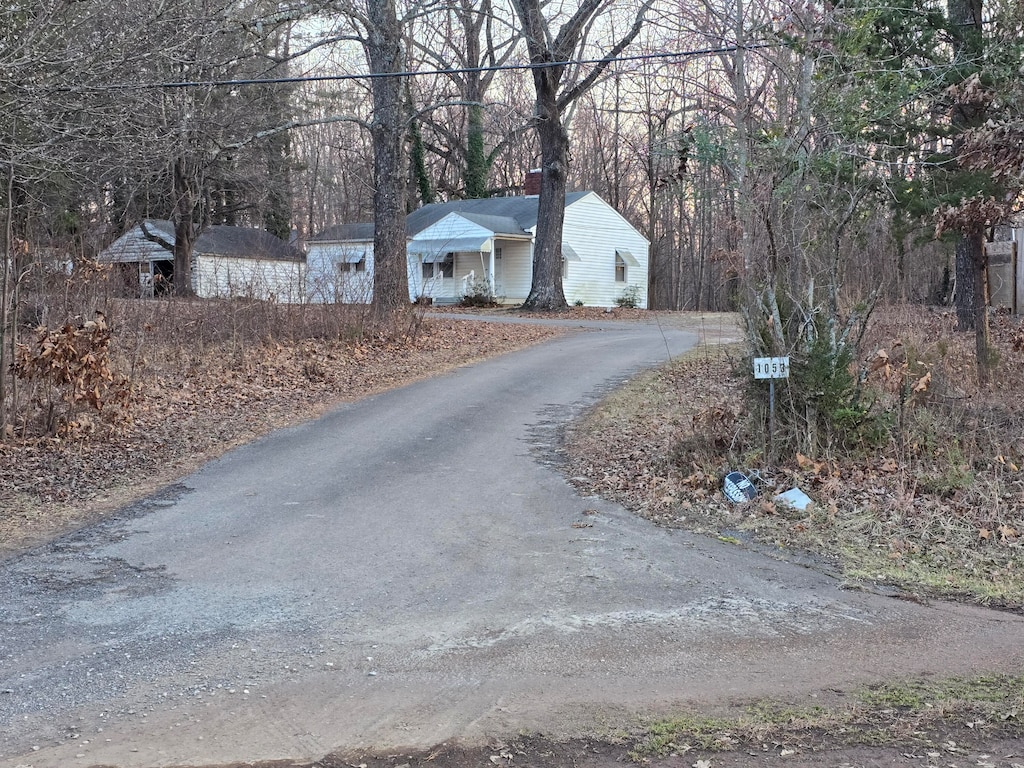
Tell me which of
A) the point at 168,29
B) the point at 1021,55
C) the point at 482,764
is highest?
the point at 168,29

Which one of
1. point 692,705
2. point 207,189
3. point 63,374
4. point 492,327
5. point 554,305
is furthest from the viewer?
point 207,189

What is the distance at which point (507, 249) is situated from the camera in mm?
35844

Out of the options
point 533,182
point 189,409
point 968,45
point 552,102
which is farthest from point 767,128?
point 533,182

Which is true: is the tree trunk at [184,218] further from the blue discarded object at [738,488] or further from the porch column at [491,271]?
the blue discarded object at [738,488]

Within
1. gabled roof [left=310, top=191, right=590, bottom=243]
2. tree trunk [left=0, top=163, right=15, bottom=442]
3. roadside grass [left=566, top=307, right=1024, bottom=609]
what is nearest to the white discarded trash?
roadside grass [left=566, top=307, right=1024, bottom=609]

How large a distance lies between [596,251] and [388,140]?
60.6 feet

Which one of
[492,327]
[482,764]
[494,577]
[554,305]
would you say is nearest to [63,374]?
[494,577]

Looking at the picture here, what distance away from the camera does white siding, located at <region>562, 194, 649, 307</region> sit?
35.7 m

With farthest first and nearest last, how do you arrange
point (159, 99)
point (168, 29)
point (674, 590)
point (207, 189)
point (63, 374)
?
point (207, 189)
point (159, 99)
point (168, 29)
point (63, 374)
point (674, 590)

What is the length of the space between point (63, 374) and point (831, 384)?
7781mm

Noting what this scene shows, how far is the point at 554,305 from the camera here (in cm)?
2800

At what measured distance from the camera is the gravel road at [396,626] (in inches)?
169

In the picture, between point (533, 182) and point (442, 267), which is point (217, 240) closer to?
point (442, 267)

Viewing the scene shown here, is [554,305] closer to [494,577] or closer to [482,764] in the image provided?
[494,577]
